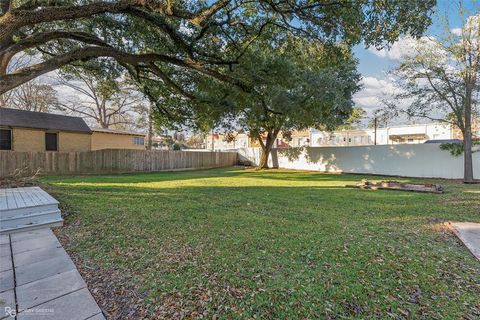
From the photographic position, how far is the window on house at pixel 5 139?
43.3 feet

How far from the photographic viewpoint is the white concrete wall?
11164 mm

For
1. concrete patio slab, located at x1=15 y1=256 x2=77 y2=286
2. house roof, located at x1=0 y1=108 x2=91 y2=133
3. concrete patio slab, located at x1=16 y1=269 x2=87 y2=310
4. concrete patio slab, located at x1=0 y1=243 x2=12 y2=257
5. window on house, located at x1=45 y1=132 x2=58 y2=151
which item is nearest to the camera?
concrete patio slab, located at x1=16 y1=269 x2=87 y2=310

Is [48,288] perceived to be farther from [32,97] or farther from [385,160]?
[32,97]

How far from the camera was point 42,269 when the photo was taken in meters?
2.46

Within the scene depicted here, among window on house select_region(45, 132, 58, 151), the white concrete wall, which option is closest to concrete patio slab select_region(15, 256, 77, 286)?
the white concrete wall

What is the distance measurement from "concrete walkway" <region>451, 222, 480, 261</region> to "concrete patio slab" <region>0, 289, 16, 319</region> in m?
4.63

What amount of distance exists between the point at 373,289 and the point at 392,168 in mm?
12628

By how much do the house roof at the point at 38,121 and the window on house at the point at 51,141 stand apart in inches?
19.0

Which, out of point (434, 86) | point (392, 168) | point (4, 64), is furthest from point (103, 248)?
point (392, 168)

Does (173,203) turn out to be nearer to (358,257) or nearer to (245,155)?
(358,257)

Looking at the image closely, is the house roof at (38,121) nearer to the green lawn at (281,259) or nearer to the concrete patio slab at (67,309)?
the green lawn at (281,259)

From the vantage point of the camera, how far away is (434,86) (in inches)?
387

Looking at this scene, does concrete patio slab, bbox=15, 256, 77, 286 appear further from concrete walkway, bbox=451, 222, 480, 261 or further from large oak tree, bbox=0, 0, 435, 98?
concrete walkway, bbox=451, 222, 480, 261

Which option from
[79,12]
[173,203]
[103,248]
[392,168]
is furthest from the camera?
[392,168]
